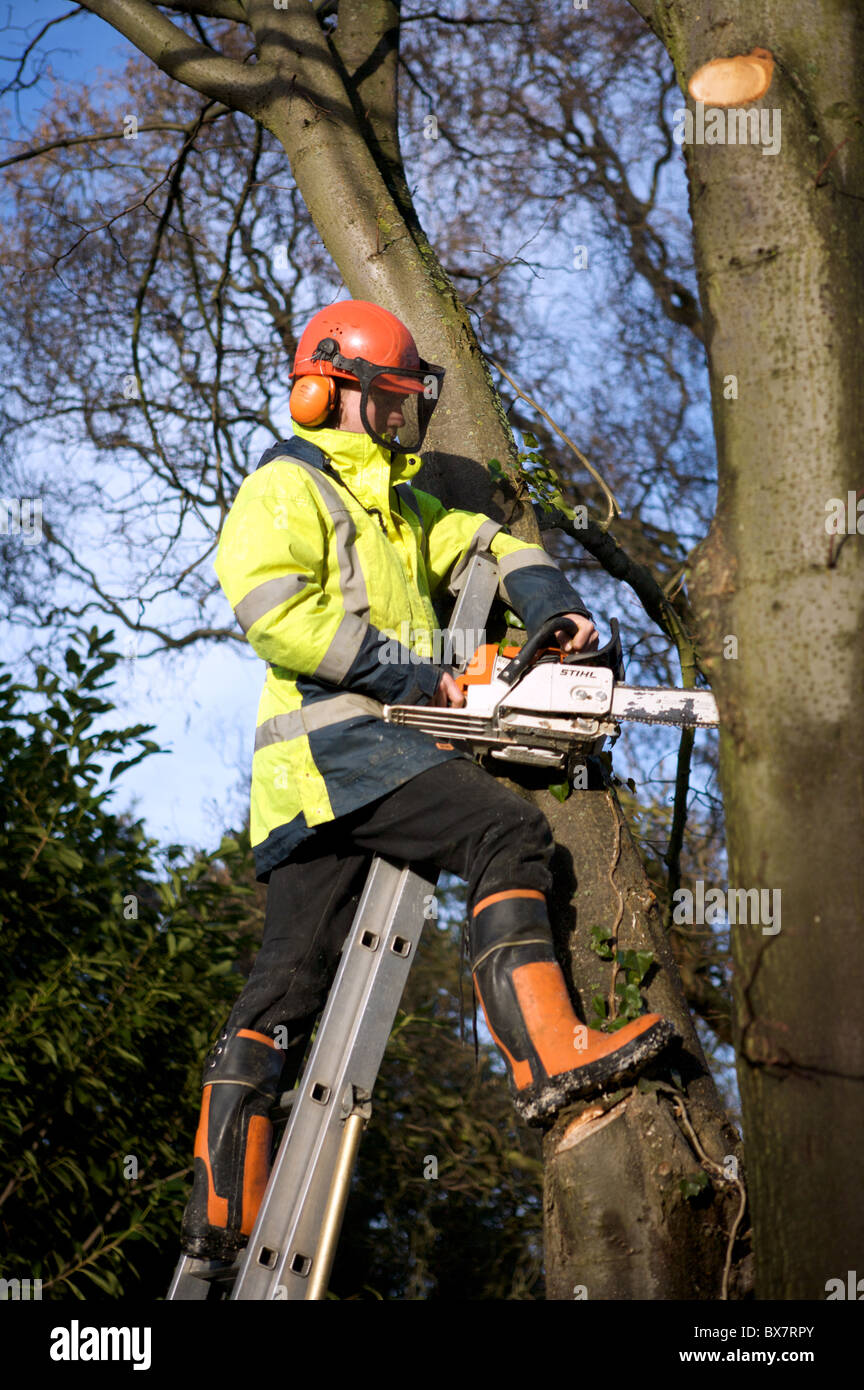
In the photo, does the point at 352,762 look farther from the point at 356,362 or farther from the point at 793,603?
the point at 793,603

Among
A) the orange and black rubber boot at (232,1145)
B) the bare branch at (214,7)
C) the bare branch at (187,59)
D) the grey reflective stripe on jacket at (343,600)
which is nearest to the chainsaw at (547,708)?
the grey reflective stripe on jacket at (343,600)

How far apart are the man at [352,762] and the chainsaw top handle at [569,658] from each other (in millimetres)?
96

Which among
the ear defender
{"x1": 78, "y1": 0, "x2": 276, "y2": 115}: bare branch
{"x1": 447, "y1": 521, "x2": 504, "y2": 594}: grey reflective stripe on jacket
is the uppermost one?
{"x1": 78, "y1": 0, "x2": 276, "y2": 115}: bare branch

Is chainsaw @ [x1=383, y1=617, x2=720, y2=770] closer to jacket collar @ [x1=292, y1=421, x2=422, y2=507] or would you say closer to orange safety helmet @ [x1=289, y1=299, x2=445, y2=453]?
jacket collar @ [x1=292, y1=421, x2=422, y2=507]

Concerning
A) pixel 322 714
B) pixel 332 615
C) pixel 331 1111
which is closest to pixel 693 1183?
pixel 331 1111

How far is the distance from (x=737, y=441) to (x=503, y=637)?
139 cm

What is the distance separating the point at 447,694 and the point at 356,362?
89 centimetres

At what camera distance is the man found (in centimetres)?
258

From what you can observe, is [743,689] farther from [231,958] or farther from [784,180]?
[231,958]

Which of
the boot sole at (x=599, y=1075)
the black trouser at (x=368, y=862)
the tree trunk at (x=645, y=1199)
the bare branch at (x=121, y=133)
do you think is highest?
the bare branch at (x=121, y=133)

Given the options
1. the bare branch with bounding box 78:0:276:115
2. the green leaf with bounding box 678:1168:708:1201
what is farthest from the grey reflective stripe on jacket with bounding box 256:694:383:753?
the bare branch with bounding box 78:0:276:115

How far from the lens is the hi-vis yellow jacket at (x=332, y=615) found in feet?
9.14

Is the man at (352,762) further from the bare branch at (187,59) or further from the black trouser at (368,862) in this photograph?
the bare branch at (187,59)

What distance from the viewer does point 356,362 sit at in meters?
3.10
